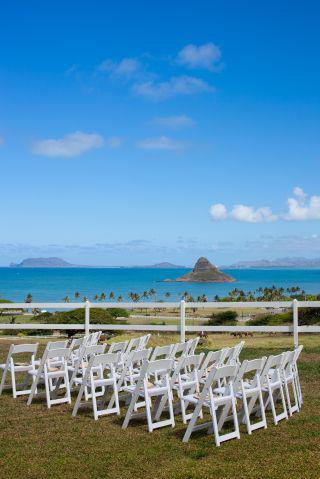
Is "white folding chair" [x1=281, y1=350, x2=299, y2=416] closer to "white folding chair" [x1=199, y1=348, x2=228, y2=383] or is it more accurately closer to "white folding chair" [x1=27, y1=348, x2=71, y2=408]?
"white folding chair" [x1=199, y1=348, x2=228, y2=383]

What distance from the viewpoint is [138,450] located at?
6648 millimetres

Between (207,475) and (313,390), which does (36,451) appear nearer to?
(207,475)

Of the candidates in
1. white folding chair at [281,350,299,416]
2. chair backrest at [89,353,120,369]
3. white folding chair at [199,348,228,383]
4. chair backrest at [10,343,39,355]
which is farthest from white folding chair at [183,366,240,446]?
chair backrest at [10,343,39,355]

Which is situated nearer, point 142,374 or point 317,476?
point 317,476

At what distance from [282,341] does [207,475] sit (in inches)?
487

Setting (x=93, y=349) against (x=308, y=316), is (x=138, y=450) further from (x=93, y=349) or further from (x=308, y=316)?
(x=308, y=316)

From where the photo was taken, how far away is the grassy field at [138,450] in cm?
586

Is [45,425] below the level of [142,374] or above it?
below

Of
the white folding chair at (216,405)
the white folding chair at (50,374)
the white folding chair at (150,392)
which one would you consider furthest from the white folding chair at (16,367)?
the white folding chair at (216,405)

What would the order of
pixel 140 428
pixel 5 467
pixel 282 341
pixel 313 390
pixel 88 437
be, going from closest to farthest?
pixel 5 467
pixel 88 437
pixel 140 428
pixel 313 390
pixel 282 341

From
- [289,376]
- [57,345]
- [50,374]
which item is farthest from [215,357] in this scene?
[57,345]

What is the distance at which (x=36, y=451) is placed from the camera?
21.7ft

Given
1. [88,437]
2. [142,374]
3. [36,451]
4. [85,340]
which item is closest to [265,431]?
[142,374]

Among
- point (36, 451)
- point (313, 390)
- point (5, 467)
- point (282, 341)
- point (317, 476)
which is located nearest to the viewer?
point (317, 476)
